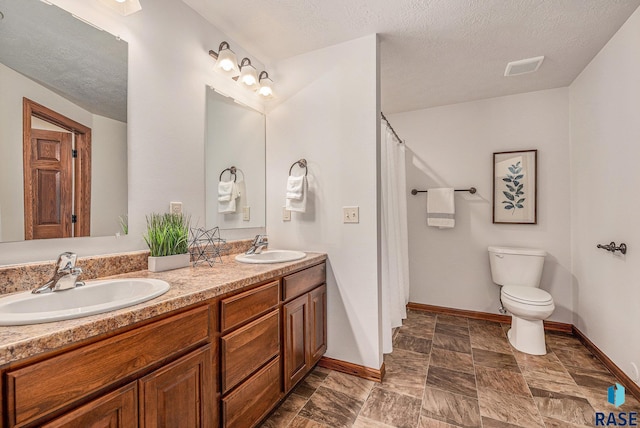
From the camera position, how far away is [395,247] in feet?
8.21

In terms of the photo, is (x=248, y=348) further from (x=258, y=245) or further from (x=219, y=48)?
(x=219, y=48)

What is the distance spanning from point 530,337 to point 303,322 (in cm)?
188

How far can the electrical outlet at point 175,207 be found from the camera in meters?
1.62

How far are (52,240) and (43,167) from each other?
0.97 ft

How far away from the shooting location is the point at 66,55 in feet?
4.08

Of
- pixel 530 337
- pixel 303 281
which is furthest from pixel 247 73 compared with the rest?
pixel 530 337

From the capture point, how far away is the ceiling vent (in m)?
2.23

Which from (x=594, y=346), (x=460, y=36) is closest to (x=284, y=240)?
(x=460, y=36)

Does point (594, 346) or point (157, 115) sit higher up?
point (157, 115)

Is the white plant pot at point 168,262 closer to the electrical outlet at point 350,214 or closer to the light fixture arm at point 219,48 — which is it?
the electrical outlet at point 350,214

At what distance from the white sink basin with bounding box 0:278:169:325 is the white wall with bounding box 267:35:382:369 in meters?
1.20

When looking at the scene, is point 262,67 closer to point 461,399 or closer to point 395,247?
point 395,247

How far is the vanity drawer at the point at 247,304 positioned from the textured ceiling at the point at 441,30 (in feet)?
5.37

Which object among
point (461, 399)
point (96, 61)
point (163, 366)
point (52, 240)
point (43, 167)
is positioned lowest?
point (461, 399)
